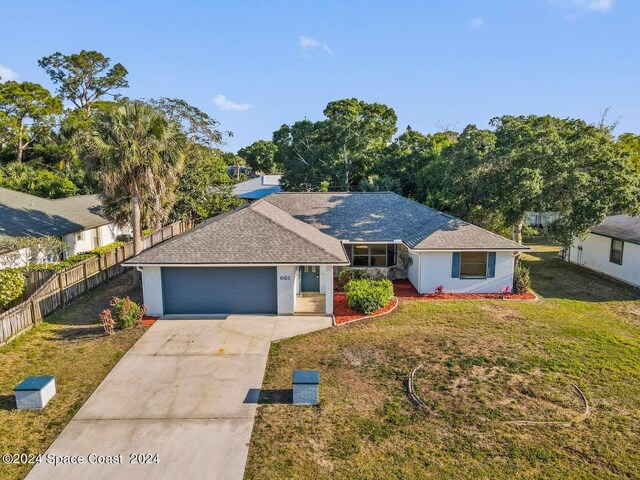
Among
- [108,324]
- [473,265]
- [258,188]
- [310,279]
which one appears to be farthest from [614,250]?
[258,188]

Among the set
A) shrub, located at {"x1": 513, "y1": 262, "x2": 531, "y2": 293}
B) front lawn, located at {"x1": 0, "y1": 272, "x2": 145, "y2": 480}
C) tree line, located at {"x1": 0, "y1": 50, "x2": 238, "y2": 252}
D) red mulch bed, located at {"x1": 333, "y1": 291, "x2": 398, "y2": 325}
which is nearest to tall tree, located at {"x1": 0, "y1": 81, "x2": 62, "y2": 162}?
tree line, located at {"x1": 0, "y1": 50, "x2": 238, "y2": 252}

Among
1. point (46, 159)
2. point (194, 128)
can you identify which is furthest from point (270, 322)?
point (46, 159)

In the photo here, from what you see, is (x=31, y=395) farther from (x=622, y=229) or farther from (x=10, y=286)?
(x=622, y=229)

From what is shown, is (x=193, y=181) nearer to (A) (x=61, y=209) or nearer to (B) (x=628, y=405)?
(A) (x=61, y=209)

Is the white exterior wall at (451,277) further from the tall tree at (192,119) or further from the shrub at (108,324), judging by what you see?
the tall tree at (192,119)

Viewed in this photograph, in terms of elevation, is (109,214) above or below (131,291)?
above

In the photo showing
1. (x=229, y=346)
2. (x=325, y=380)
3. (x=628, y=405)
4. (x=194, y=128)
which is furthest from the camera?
(x=194, y=128)
